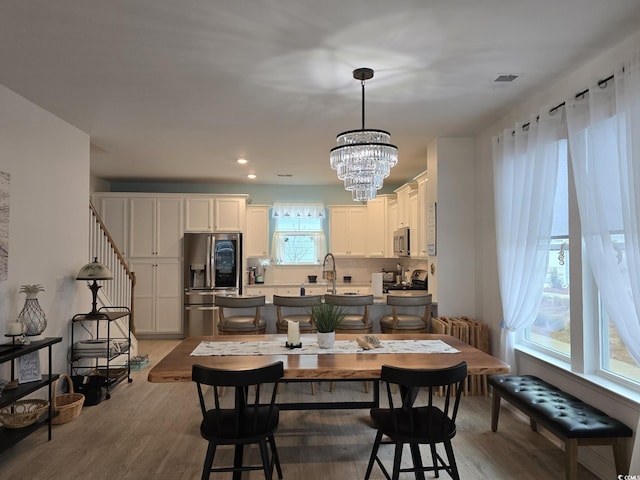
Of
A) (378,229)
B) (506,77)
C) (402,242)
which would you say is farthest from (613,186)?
(378,229)

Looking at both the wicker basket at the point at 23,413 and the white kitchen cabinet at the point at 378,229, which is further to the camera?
the white kitchen cabinet at the point at 378,229

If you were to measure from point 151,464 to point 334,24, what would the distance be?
3.04 metres

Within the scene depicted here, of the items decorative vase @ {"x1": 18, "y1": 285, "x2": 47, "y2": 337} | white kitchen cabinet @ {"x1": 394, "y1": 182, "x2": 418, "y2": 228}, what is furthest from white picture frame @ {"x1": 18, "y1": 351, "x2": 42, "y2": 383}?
white kitchen cabinet @ {"x1": 394, "y1": 182, "x2": 418, "y2": 228}

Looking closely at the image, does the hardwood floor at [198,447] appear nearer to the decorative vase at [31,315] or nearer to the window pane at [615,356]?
the window pane at [615,356]

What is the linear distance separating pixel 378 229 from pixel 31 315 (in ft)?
18.4

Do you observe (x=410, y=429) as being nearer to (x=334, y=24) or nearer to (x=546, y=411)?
(x=546, y=411)

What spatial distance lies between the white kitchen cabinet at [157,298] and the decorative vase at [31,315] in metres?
3.66

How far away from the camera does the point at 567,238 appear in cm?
329

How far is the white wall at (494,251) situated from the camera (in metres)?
2.69

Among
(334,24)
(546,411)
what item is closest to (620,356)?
(546,411)

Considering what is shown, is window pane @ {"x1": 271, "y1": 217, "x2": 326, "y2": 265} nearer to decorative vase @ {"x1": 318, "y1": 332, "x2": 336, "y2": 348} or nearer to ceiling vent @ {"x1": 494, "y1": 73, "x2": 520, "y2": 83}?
decorative vase @ {"x1": 318, "y1": 332, "x2": 336, "y2": 348}

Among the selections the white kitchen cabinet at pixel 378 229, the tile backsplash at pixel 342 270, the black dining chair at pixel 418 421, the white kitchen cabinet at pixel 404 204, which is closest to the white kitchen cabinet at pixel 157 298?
the tile backsplash at pixel 342 270

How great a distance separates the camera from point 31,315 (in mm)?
3412

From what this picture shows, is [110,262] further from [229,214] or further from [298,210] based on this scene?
[298,210]
